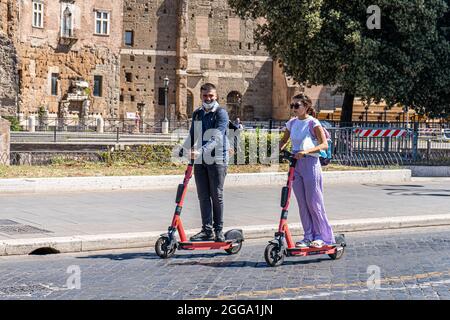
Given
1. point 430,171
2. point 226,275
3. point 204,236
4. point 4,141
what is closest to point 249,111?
point 430,171

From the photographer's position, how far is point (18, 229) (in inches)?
491

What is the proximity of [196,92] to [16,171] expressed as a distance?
5057cm

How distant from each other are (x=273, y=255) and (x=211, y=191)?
4.41 ft

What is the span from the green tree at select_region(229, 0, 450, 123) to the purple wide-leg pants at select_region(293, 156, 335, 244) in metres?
22.7

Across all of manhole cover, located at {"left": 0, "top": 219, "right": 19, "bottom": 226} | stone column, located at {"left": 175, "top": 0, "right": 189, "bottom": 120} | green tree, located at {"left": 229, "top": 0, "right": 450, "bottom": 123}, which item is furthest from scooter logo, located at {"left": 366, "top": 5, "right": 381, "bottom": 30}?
stone column, located at {"left": 175, "top": 0, "right": 189, "bottom": 120}

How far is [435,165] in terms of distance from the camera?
91.1 ft

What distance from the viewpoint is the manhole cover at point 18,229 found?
12.2m

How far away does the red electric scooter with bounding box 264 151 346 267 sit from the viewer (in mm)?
10469

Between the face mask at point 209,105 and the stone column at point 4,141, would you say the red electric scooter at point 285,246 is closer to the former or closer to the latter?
the face mask at point 209,105

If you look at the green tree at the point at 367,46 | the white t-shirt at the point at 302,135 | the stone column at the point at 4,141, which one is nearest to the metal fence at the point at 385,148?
the green tree at the point at 367,46

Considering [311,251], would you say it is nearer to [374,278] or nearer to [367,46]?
[374,278]
